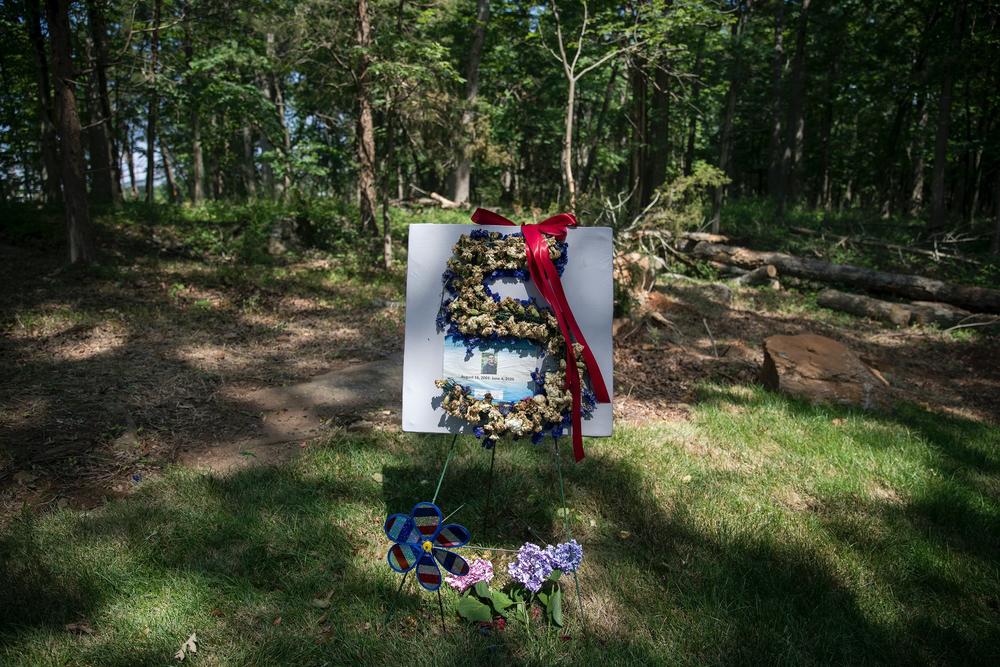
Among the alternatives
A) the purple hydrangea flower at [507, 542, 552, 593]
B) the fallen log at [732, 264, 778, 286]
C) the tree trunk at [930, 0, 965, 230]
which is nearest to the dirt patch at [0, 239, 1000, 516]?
the fallen log at [732, 264, 778, 286]

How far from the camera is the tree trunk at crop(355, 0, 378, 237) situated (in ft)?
31.1

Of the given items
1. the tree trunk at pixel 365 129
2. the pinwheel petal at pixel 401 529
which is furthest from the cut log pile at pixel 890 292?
the pinwheel petal at pixel 401 529

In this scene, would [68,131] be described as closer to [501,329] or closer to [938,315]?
[501,329]

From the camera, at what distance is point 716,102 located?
92.3ft

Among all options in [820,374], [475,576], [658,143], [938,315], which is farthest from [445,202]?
[475,576]

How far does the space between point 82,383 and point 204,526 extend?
280 centimetres

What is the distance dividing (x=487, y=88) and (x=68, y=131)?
17106 millimetres

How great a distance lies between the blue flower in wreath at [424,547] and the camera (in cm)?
241

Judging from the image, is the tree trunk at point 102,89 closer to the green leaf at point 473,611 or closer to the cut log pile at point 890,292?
the green leaf at point 473,611

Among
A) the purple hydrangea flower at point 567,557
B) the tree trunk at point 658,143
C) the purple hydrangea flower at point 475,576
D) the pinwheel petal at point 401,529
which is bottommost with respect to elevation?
the purple hydrangea flower at point 475,576

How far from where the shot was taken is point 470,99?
15.6m

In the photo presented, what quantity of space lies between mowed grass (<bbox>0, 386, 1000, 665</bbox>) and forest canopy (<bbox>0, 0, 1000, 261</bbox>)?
240 inches

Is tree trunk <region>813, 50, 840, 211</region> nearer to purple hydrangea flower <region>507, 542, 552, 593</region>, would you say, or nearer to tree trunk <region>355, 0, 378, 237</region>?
tree trunk <region>355, 0, 378, 237</region>

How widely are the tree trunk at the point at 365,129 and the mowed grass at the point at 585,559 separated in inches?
286
